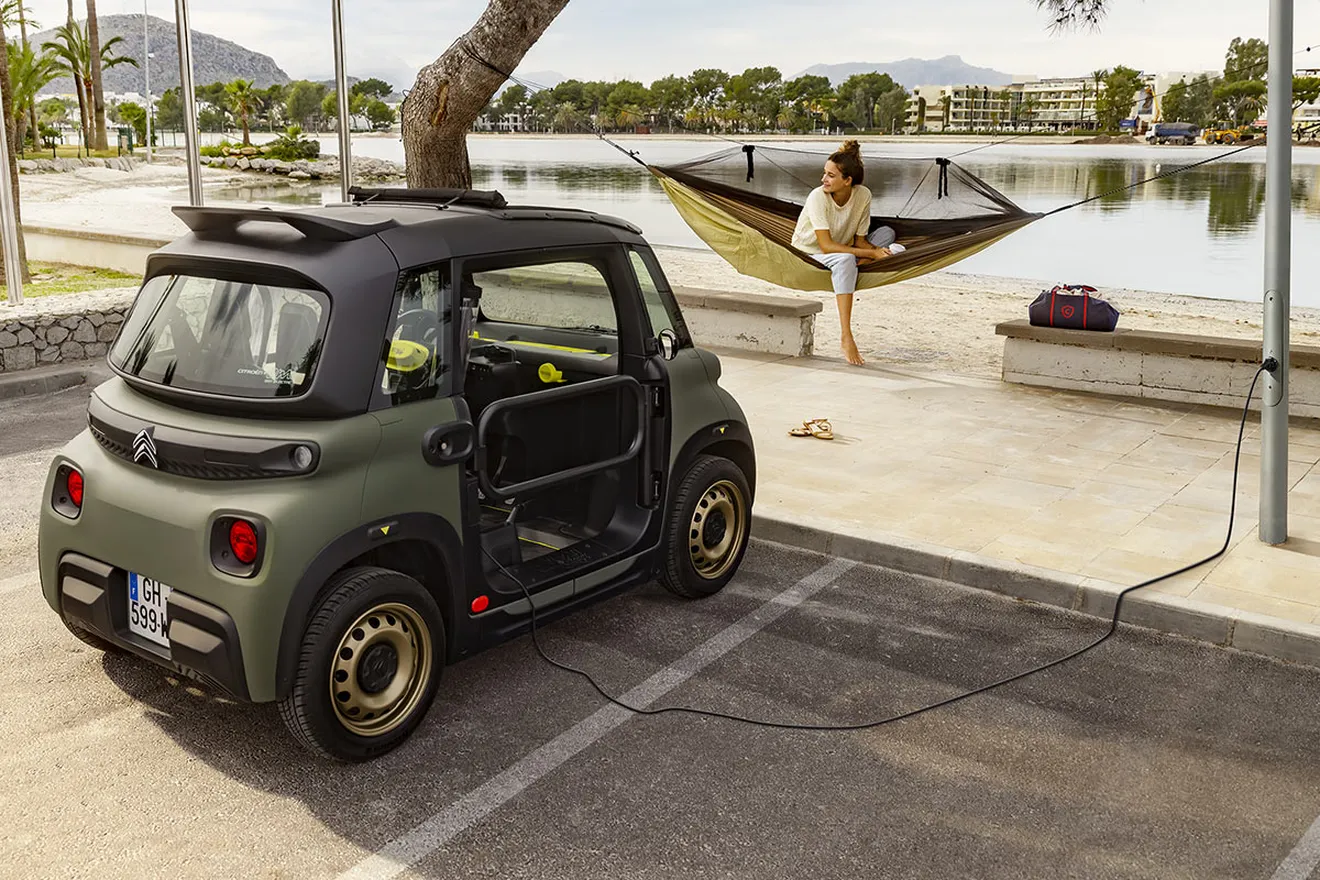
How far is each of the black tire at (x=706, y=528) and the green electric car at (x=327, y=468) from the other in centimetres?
37

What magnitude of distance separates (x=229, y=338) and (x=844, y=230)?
26.4 feet

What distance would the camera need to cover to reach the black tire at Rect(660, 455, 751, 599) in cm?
525

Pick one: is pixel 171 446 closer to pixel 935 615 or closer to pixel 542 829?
pixel 542 829

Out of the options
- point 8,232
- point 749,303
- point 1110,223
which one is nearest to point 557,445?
point 749,303

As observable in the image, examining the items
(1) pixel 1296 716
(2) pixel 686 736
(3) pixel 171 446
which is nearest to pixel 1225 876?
(1) pixel 1296 716

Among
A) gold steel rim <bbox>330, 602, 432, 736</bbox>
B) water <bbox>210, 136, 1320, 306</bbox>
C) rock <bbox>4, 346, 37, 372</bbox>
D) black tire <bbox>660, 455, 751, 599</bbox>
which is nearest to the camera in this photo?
gold steel rim <bbox>330, 602, 432, 736</bbox>

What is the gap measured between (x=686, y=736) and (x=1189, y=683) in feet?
6.84

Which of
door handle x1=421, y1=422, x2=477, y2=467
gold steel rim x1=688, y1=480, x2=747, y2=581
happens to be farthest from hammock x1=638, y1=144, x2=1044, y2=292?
door handle x1=421, y1=422, x2=477, y2=467

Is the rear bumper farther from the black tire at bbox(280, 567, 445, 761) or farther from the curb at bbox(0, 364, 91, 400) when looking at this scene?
the curb at bbox(0, 364, 91, 400)

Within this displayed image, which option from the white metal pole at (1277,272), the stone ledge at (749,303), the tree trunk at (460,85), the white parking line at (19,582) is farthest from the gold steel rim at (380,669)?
the tree trunk at (460,85)

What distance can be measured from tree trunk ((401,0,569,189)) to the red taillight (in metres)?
7.35

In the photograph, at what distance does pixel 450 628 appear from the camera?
427 cm

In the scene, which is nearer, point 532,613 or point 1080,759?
point 1080,759

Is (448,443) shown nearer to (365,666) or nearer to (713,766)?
(365,666)
